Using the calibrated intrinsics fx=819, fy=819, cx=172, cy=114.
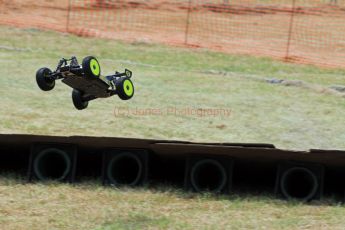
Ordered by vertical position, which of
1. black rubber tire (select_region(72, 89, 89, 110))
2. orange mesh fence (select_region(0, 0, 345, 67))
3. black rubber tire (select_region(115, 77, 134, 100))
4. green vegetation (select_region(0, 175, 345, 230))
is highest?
orange mesh fence (select_region(0, 0, 345, 67))

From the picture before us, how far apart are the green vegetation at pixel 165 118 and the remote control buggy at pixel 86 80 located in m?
1.11

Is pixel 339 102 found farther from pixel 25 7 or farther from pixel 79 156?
pixel 25 7

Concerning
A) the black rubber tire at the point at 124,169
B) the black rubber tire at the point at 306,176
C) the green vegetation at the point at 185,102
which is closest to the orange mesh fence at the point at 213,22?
the green vegetation at the point at 185,102

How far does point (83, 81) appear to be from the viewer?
22.5 ft

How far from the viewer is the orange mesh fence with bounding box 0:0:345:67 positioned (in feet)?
70.7

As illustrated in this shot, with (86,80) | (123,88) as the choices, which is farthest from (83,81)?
(123,88)

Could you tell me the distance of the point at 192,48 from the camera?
20.0 m

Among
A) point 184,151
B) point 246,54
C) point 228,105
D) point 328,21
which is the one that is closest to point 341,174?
point 184,151

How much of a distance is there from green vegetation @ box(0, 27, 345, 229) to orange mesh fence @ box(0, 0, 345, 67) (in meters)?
2.01

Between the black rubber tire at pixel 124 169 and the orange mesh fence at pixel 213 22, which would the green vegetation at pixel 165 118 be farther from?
the orange mesh fence at pixel 213 22

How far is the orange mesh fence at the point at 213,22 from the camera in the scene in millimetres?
21545

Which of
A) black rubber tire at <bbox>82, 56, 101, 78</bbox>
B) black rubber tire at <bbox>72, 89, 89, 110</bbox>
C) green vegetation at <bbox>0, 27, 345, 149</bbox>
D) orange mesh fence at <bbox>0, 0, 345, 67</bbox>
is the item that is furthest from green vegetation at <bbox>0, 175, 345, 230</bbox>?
orange mesh fence at <bbox>0, 0, 345, 67</bbox>

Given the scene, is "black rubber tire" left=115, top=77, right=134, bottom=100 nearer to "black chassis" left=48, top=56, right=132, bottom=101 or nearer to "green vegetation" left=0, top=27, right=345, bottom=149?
"black chassis" left=48, top=56, right=132, bottom=101

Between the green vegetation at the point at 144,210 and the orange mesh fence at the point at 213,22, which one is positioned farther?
the orange mesh fence at the point at 213,22
